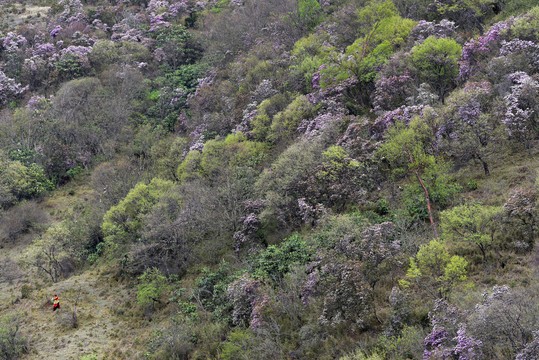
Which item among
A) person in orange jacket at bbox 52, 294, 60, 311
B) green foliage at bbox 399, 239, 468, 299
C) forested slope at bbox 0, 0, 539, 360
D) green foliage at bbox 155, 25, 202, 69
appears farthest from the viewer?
green foliage at bbox 155, 25, 202, 69

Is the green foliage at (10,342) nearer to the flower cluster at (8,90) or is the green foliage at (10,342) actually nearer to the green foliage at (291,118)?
the green foliage at (291,118)

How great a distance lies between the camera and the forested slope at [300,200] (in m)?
21.1

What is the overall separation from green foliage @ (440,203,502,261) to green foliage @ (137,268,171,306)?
2132 cm

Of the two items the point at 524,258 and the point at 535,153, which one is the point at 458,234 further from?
the point at 535,153

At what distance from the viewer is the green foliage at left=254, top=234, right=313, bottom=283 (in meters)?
27.4

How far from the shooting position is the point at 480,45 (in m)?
37.4

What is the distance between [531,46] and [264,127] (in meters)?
25.9

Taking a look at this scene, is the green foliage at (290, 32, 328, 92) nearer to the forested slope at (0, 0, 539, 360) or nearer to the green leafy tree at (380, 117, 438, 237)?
the forested slope at (0, 0, 539, 360)

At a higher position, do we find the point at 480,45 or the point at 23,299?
the point at 480,45

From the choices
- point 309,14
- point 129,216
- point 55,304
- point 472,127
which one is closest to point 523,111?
point 472,127

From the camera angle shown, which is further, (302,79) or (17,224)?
(302,79)

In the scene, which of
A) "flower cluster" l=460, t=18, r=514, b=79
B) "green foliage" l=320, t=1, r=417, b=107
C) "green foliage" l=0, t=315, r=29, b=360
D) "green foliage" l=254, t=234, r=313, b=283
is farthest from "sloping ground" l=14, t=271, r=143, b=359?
"flower cluster" l=460, t=18, r=514, b=79

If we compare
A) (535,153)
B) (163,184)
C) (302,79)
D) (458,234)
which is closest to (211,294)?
(163,184)

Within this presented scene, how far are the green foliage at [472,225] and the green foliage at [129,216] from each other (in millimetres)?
26010
